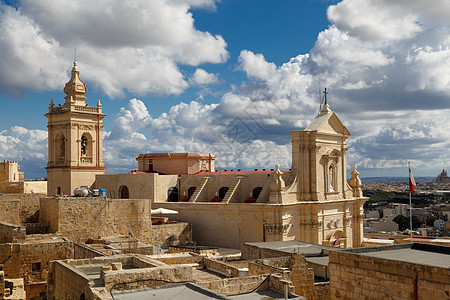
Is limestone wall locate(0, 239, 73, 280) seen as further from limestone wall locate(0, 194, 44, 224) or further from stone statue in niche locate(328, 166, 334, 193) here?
stone statue in niche locate(328, 166, 334, 193)

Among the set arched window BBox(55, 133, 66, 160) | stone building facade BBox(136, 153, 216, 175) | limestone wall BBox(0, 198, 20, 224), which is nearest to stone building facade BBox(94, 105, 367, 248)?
stone building facade BBox(136, 153, 216, 175)

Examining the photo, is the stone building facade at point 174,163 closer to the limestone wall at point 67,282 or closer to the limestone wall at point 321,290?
the limestone wall at point 67,282

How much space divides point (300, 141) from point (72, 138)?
18446 mm

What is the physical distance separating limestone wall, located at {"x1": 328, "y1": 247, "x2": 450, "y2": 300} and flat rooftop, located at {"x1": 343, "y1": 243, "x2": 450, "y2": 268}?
798mm

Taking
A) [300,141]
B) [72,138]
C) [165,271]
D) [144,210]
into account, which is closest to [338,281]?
[165,271]

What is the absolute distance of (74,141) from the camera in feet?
126

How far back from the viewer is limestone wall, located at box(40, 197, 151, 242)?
24281 mm

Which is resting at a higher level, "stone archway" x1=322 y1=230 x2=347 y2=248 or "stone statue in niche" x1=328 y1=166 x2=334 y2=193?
"stone statue in niche" x1=328 y1=166 x2=334 y2=193

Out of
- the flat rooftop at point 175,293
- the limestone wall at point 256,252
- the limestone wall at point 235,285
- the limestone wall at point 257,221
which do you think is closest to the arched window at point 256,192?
the limestone wall at point 257,221

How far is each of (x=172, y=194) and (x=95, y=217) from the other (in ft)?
40.1

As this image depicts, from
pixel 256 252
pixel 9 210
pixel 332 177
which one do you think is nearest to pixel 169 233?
pixel 9 210

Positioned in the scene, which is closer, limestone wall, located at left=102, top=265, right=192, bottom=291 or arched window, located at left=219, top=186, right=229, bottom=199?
limestone wall, located at left=102, top=265, right=192, bottom=291

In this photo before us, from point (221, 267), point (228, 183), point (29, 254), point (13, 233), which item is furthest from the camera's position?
point (228, 183)

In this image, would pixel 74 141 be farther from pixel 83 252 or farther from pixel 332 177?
pixel 83 252
